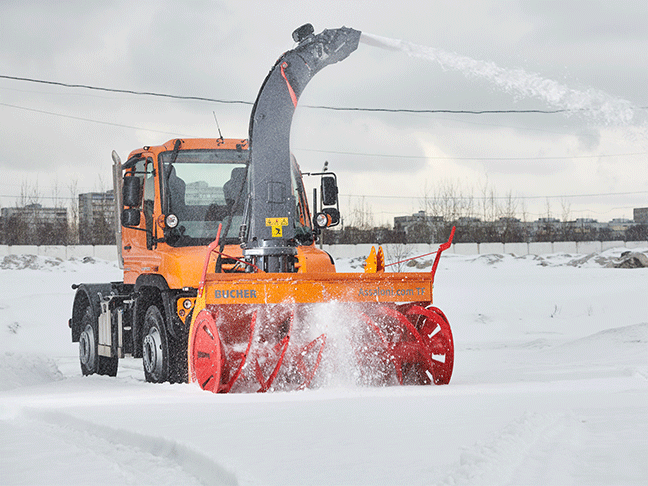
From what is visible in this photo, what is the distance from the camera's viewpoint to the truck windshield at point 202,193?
8352mm

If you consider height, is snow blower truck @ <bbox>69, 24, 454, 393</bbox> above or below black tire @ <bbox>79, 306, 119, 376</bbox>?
above

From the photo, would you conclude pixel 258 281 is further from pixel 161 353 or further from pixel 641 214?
pixel 641 214

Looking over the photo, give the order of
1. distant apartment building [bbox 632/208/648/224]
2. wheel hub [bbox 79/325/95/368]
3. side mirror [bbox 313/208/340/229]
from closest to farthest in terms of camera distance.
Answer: side mirror [bbox 313/208/340/229], wheel hub [bbox 79/325/95/368], distant apartment building [bbox 632/208/648/224]

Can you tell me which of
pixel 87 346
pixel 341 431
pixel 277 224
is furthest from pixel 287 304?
pixel 87 346

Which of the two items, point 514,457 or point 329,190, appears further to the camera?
point 329,190

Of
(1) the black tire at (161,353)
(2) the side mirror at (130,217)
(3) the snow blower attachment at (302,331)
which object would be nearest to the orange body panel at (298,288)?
(3) the snow blower attachment at (302,331)

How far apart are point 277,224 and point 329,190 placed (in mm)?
1082

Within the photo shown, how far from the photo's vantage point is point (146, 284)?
334 inches

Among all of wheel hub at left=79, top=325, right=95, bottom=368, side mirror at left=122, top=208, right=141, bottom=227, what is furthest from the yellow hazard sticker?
wheel hub at left=79, top=325, right=95, bottom=368

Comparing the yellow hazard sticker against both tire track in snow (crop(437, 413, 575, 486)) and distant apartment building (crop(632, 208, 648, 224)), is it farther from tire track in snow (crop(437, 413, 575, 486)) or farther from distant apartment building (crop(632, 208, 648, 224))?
distant apartment building (crop(632, 208, 648, 224))

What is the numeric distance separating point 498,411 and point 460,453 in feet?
4.47

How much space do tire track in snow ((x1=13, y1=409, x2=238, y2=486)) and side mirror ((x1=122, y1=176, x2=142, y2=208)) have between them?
3203 millimetres

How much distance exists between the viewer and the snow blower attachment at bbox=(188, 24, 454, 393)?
274 inches

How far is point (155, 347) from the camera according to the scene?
26.3 ft
